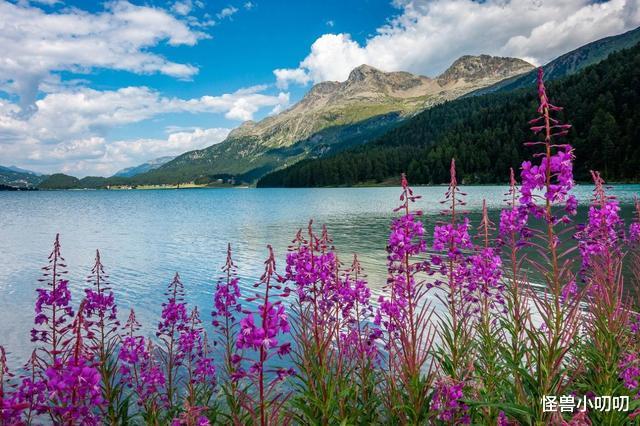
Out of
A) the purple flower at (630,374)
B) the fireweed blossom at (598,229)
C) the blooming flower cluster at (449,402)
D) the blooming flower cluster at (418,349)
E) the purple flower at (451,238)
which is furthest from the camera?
the fireweed blossom at (598,229)

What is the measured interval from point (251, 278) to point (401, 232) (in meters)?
25.4

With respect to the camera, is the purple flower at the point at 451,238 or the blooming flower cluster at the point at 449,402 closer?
the blooming flower cluster at the point at 449,402

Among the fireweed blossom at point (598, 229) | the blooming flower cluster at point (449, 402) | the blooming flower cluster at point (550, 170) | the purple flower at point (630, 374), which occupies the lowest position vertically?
the purple flower at point (630, 374)

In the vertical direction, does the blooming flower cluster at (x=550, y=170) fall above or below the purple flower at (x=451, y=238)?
above

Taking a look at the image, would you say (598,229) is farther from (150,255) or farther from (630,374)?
(150,255)

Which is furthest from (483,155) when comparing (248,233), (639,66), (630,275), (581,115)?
(630,275)

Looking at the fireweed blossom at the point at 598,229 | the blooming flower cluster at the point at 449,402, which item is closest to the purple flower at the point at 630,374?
the fireweed blossom at the point at 598,229

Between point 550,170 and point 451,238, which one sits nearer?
point 550,170

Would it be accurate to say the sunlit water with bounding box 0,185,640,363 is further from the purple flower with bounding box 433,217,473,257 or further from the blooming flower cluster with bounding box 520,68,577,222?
the blooming flower cluster with bounding box 520,68,577,222

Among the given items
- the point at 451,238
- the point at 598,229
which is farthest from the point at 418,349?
the point at 598,229

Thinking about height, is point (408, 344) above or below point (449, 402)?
above

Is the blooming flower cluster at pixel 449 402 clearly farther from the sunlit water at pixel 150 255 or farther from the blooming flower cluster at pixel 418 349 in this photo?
the sunlit water at pixel 150 255

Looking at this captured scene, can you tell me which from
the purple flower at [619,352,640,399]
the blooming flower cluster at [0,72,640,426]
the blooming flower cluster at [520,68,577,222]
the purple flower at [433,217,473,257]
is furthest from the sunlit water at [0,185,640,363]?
the blooming flower cluster at [520,68,577,222]

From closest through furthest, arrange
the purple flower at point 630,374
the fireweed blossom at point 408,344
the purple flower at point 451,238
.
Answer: the fireweed blossom at point 408,344 < the purple flower at point 630,374 < the purple flower at point 451,238
